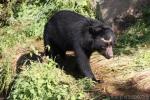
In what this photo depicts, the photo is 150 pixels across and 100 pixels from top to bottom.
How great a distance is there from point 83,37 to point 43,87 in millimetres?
1231

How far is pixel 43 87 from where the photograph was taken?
686 cm

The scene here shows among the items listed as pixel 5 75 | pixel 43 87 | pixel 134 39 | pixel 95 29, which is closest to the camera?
pixel 43 87

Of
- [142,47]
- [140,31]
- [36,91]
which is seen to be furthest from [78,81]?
[140,31]

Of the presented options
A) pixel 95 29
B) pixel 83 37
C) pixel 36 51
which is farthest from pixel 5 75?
pixel 95 29

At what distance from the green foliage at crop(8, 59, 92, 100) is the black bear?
65 cm

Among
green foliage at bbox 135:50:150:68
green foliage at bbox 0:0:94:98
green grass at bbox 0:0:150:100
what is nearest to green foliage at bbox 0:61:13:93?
green grass at bbox 0:0:150:100

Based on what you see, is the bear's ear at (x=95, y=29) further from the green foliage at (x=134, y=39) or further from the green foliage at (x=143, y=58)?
the green foliage at (x=134, y=39)

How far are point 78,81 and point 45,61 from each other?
25.9 inches

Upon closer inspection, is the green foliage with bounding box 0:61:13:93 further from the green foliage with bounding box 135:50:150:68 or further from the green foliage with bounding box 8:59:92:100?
the green foliage with bounding box 135:50:150:68

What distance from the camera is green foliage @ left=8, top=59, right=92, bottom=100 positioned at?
6652mm

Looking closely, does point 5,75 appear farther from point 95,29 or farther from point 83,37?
point 95,29

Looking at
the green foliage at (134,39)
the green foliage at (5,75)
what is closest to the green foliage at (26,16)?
the green foliage at (5,75)

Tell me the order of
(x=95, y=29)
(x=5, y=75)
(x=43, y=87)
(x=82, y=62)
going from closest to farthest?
(x=43, y=87) < (x=95, y=29) < (x=82, y=62) < (x=5, y=75)

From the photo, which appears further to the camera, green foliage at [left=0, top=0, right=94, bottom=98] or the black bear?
green foliage at [left=0, top=0, right=94, bottom=98]
